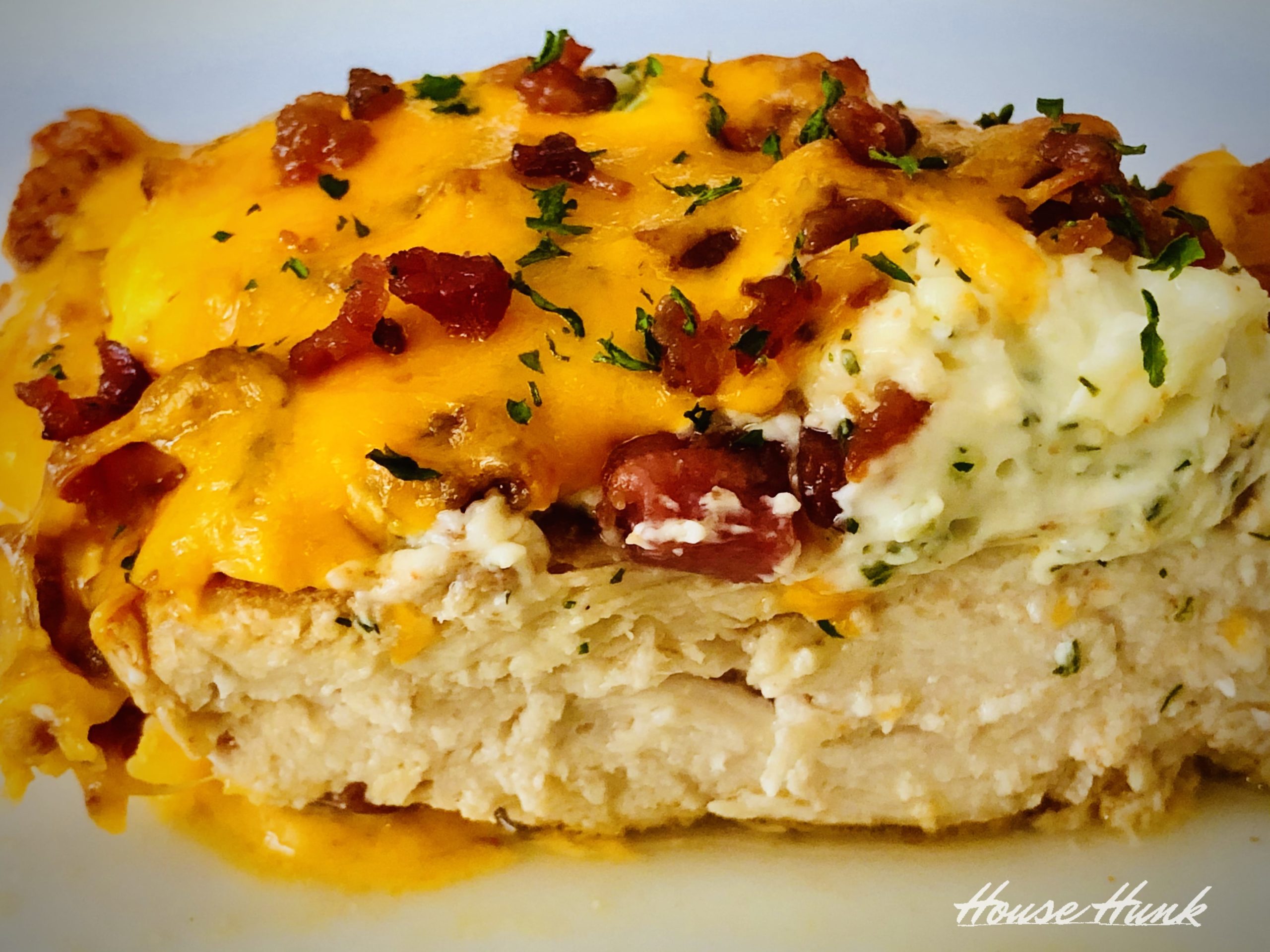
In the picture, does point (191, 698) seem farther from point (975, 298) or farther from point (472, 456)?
point (975, 298)

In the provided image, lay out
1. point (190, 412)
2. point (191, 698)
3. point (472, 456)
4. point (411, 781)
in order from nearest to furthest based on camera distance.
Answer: point (472, 456) → point (190, 412) → point (191, 698) → point (411, 781)

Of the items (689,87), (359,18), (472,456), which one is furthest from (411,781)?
(359,18)

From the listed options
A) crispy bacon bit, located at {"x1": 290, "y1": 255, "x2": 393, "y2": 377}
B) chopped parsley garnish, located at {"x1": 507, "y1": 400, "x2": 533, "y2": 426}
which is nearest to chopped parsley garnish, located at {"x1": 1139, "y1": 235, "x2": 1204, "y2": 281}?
chopped parsley garnish, located at {"x1": 507, "y1": 400, "x2": 533, "y2": 426}

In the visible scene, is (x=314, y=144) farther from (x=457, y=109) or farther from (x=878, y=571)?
(x=878, y=571)

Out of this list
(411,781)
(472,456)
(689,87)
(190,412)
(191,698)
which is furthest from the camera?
(689,87)

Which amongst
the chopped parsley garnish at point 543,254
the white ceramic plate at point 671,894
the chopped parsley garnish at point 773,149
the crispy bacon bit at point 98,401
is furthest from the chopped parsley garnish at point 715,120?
the white ceramic plate at point 671,894

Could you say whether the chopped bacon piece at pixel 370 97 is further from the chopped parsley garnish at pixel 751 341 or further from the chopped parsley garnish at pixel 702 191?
the chopped parsley garnish at pixel 751 341
